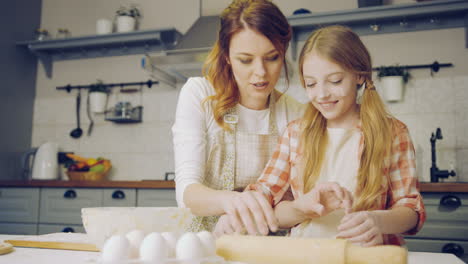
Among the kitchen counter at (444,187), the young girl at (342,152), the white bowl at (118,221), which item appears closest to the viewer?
the white bowl at (118,221)

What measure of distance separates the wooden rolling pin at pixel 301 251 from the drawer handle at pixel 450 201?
1.61m

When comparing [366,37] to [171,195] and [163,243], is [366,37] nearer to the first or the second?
[171,195]

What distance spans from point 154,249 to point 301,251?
195 millimetres

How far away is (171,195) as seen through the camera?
92.4 inches

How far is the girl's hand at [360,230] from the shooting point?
2.33 feet

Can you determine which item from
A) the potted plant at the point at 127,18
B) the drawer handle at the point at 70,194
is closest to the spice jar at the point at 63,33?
the potted plant at the point at 127,18

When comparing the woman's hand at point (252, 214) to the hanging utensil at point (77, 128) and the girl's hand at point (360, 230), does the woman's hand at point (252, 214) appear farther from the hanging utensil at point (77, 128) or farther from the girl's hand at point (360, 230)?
the hanging utensil at point (77, 128)

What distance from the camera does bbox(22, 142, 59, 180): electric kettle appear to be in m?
2.96

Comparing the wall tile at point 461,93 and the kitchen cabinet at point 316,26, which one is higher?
the kitchen cabinet at point 316,26

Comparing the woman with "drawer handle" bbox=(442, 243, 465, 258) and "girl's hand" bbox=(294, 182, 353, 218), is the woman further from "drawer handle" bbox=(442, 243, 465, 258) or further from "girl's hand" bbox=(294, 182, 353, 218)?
"drawer handle" bbox=(442, 243, 465, 258)

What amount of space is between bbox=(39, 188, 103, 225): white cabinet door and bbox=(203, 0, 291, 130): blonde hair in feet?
5.02

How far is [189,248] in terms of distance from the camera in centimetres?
53

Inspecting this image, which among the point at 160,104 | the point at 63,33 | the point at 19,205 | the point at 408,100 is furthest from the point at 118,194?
the point at 408,100

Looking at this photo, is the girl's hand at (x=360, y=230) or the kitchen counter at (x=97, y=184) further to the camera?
the kitchen counter at (x=97, y=184)
